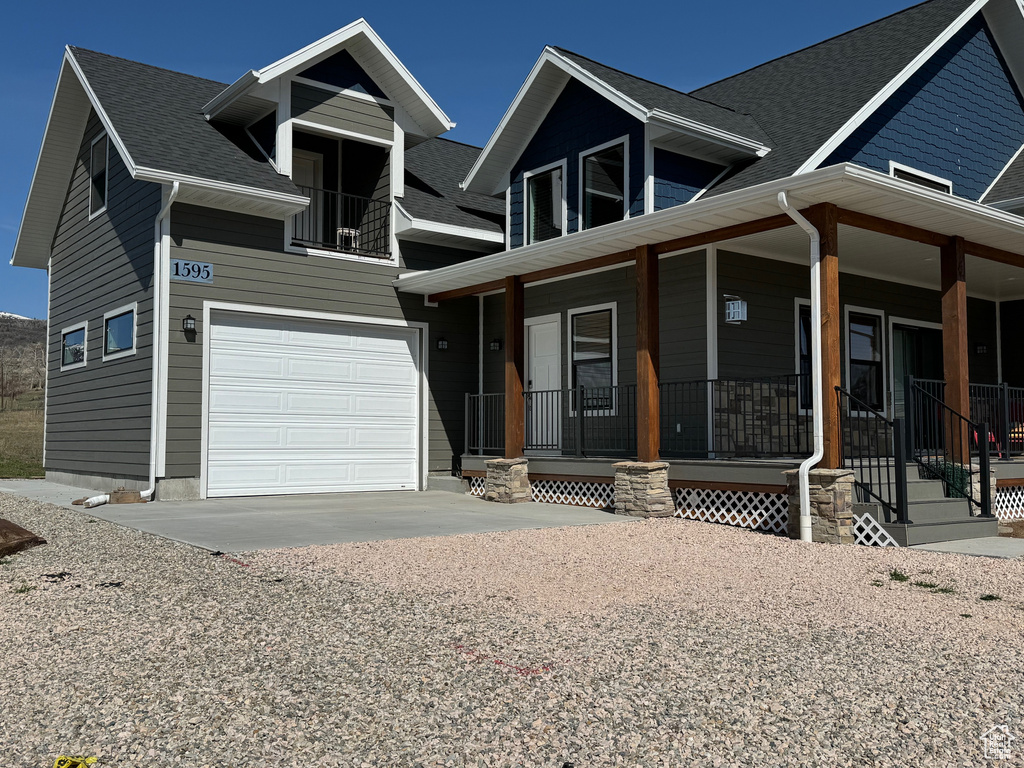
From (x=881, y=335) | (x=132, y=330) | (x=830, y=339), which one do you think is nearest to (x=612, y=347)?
(x=881, y=335)

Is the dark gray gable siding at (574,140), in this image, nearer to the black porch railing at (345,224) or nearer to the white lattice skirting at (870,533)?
the black porch railing at (345,224)

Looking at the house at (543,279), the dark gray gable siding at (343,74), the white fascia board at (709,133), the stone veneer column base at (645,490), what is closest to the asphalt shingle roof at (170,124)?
the house at (543,279)

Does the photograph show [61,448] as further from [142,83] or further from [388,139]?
[388,139]

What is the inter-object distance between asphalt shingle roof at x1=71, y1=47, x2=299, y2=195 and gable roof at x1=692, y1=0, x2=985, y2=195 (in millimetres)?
6240

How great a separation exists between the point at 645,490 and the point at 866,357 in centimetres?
482

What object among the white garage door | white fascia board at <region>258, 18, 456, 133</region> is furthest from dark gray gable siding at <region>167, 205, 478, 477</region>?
white fascia board at <region>258, 18, 456, 133</region>

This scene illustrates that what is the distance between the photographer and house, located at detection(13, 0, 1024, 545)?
9570mm

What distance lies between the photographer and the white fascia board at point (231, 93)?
11.4 meters

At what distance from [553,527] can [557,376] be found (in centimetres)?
409

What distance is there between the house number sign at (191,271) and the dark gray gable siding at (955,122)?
788cm

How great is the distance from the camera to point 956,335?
8820 mm

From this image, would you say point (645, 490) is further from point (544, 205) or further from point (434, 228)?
point (434, 228)

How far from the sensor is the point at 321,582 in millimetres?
5648

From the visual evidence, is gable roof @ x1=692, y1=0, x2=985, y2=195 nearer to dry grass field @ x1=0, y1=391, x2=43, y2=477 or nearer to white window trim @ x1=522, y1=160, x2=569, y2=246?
white window trim @ x1=522, y1=160, x2=569, y2=246
